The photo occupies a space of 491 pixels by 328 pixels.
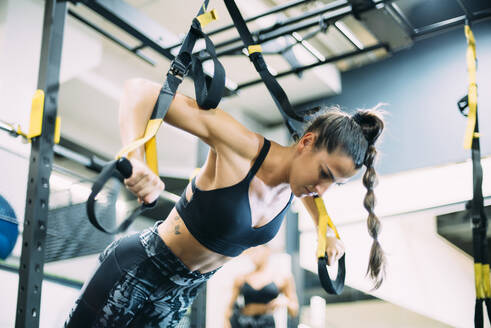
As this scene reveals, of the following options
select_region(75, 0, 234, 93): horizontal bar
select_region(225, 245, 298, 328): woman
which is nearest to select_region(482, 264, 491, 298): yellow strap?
select_region(75, 0, 234, 93): horizontal bar

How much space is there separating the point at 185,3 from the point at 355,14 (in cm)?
204

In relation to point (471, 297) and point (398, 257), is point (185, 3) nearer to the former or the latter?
point (398, 257)

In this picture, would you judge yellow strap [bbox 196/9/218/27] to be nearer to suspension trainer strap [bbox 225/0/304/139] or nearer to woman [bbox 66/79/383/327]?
suspension trainer strap [bbox 225/0/304/139]

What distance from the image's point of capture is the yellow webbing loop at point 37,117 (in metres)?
2.33

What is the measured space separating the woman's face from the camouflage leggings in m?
0.51

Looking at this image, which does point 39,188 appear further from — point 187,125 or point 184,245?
point 187,125

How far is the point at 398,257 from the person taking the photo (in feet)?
17.7

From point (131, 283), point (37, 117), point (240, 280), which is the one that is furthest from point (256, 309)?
point (131, 283)

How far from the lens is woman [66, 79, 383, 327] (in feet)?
5.55

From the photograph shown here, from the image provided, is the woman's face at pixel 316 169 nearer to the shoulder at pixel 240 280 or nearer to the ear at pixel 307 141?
the ear at pixel 307 141

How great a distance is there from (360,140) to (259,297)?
344 centimetres

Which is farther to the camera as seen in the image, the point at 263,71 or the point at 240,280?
the point at 240,280

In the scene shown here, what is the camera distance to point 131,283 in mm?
1784

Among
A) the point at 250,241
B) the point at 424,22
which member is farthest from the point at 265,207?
the point at 424,22
